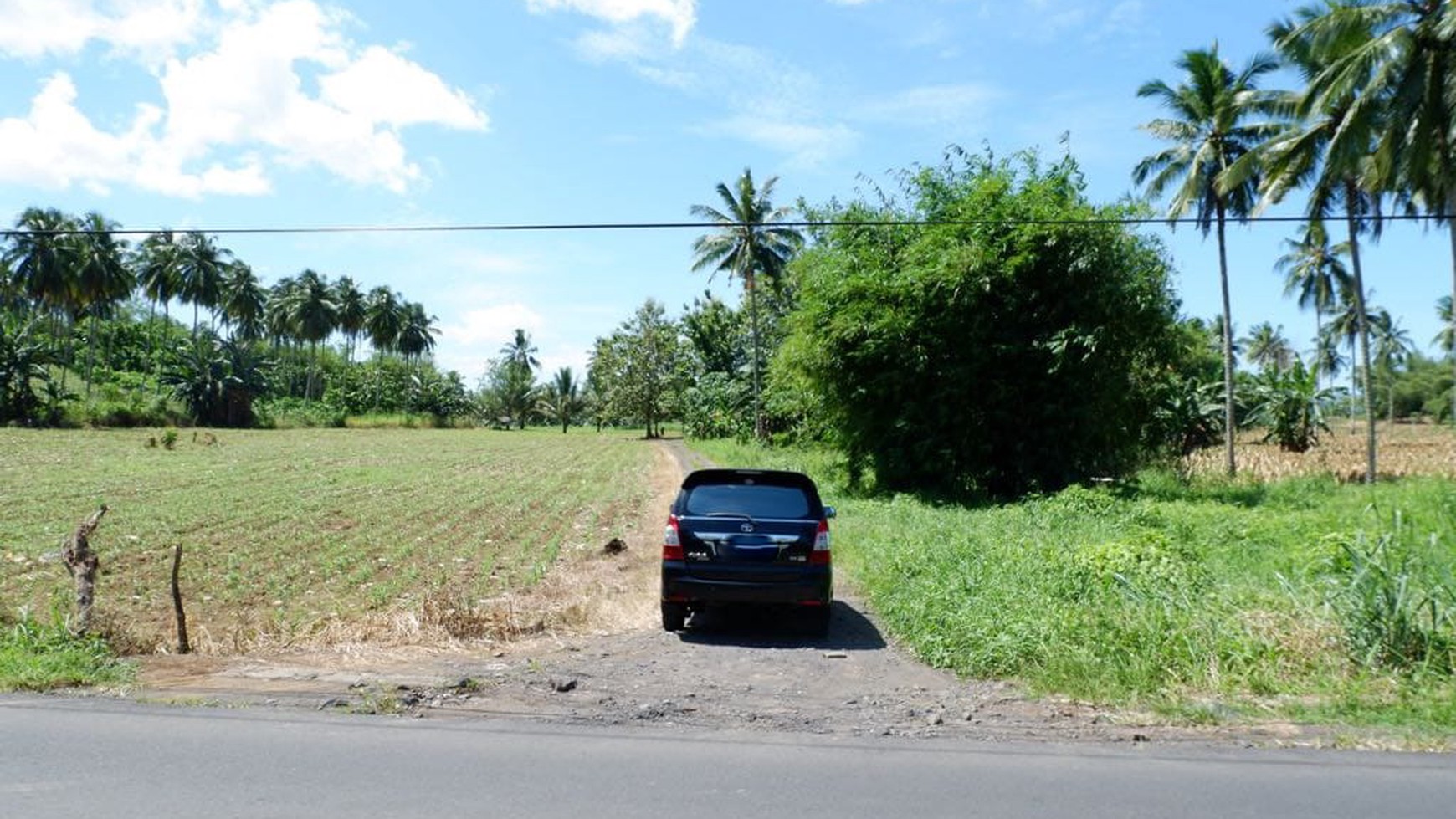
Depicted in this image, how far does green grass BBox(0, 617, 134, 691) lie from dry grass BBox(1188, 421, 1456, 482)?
1129 inches

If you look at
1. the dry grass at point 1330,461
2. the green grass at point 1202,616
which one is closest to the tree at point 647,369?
the dry grass at point 1330,461

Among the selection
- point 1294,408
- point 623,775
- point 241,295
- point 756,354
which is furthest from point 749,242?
point 241,295

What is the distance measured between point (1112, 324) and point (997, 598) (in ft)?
45.8

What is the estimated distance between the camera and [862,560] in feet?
43.9

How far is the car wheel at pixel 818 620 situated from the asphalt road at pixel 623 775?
361 cm

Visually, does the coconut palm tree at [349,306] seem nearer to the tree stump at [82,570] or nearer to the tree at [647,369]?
the tree at [647,369]

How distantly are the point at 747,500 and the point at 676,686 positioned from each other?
2724mm

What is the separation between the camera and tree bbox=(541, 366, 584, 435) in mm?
104250

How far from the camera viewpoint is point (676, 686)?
7.51 meters

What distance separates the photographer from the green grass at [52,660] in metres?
7.14

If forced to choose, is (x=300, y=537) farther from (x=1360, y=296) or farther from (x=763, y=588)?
(x=1360, y=296)

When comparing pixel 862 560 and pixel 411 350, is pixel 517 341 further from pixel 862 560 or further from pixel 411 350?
pixel 862 560

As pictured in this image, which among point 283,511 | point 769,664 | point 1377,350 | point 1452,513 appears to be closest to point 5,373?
point 283,511

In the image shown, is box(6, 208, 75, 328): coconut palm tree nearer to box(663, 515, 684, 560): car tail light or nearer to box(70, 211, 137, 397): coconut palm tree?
box(70, 211, 137, 397): coconut palm tree
